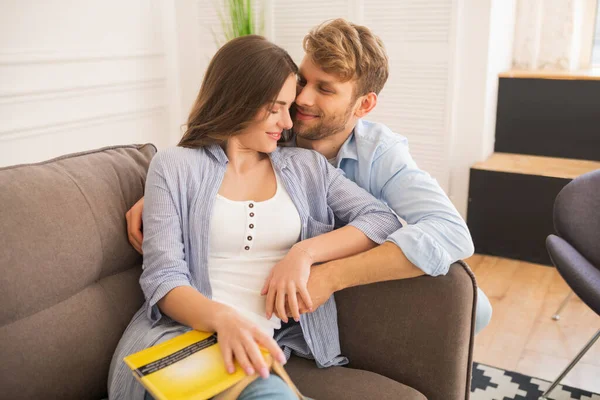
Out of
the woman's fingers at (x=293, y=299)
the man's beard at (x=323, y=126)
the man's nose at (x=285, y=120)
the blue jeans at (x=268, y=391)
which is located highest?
the man's nose at (x=285, y=120)

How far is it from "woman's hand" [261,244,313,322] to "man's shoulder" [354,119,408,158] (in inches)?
14.7

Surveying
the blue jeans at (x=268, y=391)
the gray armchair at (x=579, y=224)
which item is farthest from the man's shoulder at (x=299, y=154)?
the gray armchair at (x=579, y=224)

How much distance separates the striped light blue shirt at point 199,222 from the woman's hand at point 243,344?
176mm

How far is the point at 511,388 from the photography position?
2.04m

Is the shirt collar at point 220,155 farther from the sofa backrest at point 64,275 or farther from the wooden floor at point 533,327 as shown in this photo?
the wooden floor at point 533,327

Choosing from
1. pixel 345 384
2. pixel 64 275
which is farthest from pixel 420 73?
pixel 64 275

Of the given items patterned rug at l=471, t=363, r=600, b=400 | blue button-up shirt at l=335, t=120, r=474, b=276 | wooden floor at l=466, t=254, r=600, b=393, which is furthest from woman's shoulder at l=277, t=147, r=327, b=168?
wooden floor at l=466, t=254, r=600, b=393

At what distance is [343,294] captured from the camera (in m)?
1.39

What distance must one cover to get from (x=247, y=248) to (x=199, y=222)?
4.9 inches

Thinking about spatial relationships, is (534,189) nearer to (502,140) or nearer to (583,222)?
(502,140)

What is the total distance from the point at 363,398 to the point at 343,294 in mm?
241

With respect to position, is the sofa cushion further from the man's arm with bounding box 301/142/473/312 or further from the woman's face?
the woman's face

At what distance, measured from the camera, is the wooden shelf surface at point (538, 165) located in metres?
2.96

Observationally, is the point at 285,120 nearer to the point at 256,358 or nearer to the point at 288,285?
the point at 288,285
